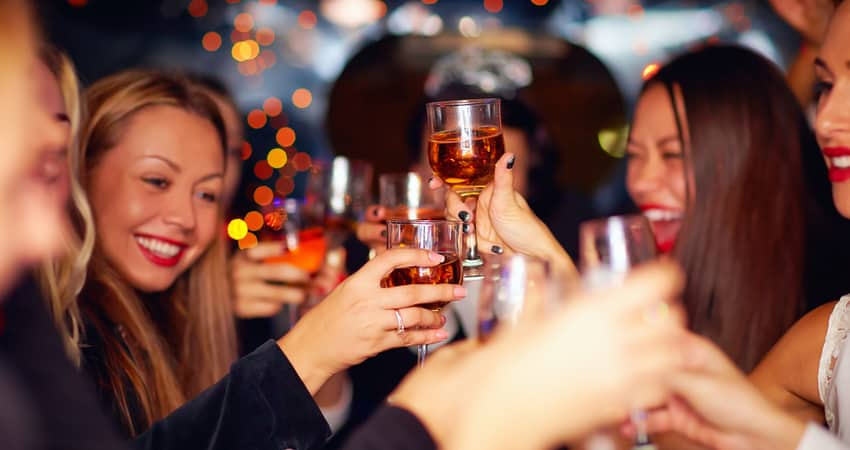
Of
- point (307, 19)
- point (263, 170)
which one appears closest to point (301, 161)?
point (263, 170)

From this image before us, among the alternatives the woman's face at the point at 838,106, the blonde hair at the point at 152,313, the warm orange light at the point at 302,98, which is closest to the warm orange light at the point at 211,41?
the warm orange light at the point at 302,98

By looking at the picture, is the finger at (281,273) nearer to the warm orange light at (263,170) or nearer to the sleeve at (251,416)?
the sleeve at (251,416)

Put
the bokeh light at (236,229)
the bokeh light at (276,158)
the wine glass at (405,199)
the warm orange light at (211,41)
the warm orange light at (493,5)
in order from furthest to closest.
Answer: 1. the bokeh light at (276,158)
2. the warm orange light at (211,41)
3. the warm orange light at (493,5)
4. the bokeh light at (236,229)
5. the wine glass at (405,199)

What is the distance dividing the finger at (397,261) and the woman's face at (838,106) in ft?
3.21

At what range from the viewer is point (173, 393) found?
212 cm

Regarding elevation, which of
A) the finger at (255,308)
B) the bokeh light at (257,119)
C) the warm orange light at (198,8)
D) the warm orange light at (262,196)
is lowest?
the finger at (255,308)

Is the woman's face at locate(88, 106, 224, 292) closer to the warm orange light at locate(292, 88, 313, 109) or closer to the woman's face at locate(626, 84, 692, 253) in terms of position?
the woman's face at locate(626, 84, 692, 253)

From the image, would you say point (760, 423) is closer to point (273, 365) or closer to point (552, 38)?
point (273, 365)

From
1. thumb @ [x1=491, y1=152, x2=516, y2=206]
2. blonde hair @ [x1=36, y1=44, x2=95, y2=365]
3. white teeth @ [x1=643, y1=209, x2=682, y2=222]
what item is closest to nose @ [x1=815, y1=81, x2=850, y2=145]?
white teeth @ [x1=643, y1=209, x2=682, y2=222]

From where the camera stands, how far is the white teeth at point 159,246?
2256 millimetres

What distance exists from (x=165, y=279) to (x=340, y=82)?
3176 millimetres

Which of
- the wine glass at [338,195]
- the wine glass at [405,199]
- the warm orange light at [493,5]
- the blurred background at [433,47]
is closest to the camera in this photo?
the wine glass at [405,199]

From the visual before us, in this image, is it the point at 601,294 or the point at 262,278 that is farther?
the point at 262,278

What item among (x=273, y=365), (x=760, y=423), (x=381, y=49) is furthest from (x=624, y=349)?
(x=381, y=49)
